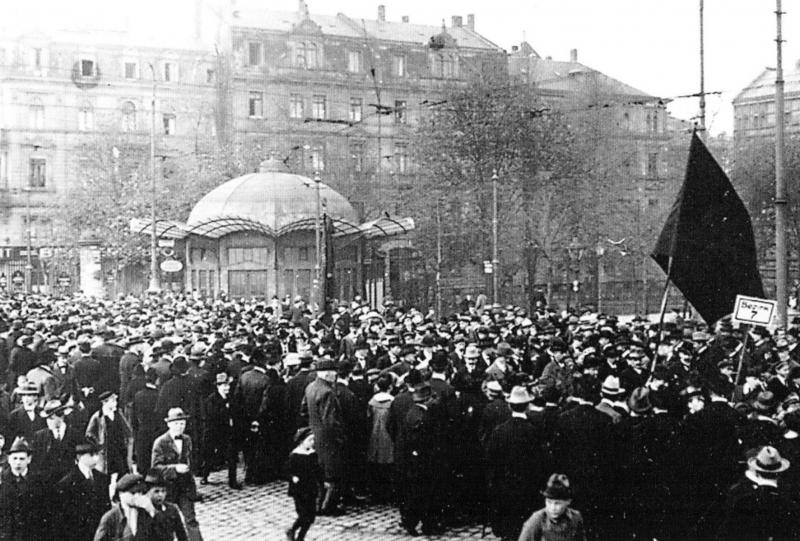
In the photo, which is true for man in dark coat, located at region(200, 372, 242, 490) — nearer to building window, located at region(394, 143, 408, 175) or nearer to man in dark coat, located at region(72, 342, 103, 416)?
man in dark coat, located at region(72, 342, 103, 416)

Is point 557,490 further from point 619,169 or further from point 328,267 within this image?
point 619,169

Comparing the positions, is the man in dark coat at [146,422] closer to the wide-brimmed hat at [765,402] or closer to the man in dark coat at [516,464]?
the man in dark coat at [516,464]

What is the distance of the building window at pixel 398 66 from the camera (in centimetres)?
6725

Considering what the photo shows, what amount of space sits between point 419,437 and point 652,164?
197 feet

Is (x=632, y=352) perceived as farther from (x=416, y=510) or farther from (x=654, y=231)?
(x=654, y=231)

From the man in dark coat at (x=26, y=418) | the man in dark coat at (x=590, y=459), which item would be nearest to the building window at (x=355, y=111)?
the man in dark coat at (x=26, y=418)

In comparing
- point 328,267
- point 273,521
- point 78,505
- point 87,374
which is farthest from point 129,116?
point 78,505

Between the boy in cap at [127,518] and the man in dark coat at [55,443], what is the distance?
130 centimetres

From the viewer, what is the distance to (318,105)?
67.1 metres

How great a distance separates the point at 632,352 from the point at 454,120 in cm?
2792

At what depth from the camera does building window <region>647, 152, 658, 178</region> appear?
67375 mm

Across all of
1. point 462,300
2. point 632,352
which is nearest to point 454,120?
point 462,300

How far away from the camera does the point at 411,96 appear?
2625 inches

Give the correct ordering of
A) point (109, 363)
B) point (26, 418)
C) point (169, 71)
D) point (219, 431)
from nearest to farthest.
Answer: point (26, 418)
point (219, 431)
point (109, 363)
point (169, 71)
